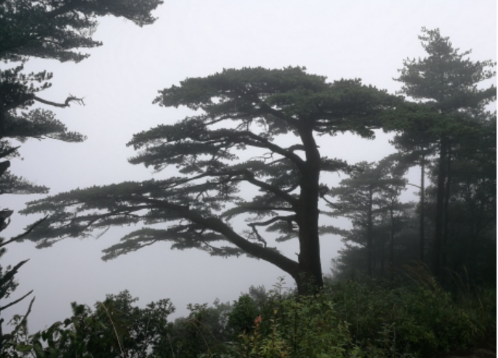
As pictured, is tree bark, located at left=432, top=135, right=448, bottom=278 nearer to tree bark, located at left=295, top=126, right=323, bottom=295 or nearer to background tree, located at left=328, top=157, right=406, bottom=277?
tree bark, located at left=295, top=126, right=323, bottom=295

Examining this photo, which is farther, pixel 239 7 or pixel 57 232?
pixel 239 7

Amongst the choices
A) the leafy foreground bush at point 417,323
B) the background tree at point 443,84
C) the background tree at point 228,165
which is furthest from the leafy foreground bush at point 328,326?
the background tree at point 443,84

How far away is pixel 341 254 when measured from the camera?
19469 mm

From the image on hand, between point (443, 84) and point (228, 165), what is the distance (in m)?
7.87

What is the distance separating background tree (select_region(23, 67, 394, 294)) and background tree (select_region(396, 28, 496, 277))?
410 cm

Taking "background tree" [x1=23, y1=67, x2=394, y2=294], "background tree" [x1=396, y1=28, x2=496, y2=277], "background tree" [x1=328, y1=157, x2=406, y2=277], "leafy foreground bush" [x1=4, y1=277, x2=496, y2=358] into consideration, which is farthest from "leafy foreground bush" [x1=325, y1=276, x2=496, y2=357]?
"background tree" [x1=328, y1=157, x2=406, y2=277]

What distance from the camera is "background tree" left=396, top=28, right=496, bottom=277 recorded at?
10.7 meters

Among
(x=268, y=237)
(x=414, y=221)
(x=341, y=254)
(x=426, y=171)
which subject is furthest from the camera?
(x=341, y=254)

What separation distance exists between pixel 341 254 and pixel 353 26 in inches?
542

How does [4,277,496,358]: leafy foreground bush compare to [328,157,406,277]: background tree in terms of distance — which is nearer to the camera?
[4,277,496,358]: leafy foreground bush

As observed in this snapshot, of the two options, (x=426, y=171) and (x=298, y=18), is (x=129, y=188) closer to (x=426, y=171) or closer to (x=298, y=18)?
(x=298, y=18)

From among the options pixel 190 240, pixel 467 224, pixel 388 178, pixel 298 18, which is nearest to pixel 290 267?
pixel 190 240

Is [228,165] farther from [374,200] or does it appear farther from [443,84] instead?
[374,200]

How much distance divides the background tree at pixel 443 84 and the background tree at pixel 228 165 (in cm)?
410
